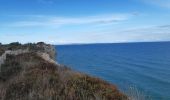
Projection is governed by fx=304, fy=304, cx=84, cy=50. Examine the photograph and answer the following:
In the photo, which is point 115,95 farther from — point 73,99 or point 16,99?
point 16,99

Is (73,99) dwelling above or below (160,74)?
above

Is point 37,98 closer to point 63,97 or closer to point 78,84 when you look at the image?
point 63,97

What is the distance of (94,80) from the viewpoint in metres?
13.7

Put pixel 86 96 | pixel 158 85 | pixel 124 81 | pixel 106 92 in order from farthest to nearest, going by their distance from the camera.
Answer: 1. pixel 124 81
2. pixel 158 85
3. pixel 106 92
4. pixel 86 96

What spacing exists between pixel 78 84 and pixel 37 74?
3178mm

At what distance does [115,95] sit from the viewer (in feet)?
37.0

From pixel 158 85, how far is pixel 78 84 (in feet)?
97.3

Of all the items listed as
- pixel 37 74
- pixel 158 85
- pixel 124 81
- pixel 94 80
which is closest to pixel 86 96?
pixel 94 80

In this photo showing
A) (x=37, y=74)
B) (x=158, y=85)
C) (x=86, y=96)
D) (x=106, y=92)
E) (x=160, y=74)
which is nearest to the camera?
(x=86, y=96)

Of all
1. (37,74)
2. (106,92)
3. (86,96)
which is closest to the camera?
(86,96)

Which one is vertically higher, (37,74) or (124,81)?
(37,74)

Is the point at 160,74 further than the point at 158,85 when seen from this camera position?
Yes

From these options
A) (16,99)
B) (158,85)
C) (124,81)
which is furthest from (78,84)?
(124,81)

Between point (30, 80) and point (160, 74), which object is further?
point (160, 74)
